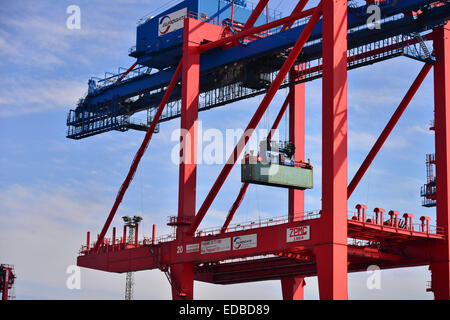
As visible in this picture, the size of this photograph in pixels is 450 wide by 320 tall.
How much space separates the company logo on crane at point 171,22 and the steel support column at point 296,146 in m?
8.41

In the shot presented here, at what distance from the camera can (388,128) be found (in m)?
56.3

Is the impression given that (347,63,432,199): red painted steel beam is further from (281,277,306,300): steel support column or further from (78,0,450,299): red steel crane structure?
(281,277,306,300): steel support column

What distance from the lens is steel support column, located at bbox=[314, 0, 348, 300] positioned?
155ft

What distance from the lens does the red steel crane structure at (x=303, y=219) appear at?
48.6 meters

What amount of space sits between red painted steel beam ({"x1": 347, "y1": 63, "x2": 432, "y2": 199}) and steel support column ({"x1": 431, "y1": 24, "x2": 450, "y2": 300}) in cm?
109

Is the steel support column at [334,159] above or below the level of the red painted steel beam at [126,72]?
below

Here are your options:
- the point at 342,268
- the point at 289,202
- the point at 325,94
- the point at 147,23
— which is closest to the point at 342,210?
the point at 342,268

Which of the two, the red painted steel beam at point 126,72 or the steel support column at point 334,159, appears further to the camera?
the red painted steel beam at point 126,72

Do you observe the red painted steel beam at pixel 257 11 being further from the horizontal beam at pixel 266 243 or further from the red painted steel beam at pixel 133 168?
the horizontal beam at pixel 266 243

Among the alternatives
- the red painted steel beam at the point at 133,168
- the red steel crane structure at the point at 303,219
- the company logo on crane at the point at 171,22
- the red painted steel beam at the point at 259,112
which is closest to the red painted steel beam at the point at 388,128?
the red steel crane structure at the point at 303,219

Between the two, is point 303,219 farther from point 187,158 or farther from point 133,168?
point 133,168
